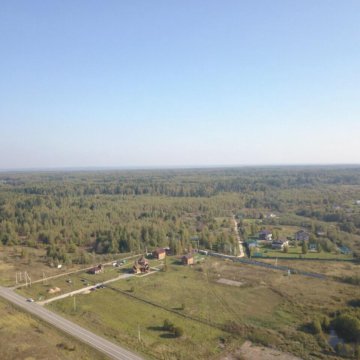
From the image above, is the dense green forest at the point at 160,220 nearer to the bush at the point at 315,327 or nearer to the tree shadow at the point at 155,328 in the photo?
the tree shadow at the point at 155,328

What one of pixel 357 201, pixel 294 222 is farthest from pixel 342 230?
pixel 357 201

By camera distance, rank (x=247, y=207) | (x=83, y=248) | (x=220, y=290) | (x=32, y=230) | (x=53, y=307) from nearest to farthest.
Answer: (x=53, y=307) → (x=220, y=290) → (x=83, y=248) → (x=32, y=230) → (x=247, y=207)

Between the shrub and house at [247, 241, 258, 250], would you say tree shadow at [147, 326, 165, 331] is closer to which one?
the shrub

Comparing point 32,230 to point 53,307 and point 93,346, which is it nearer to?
point 53,307

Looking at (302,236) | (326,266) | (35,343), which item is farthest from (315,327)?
(302,236)

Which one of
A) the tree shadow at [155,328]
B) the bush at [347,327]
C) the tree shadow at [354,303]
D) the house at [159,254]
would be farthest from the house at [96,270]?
the tree shadow at [354,303]
